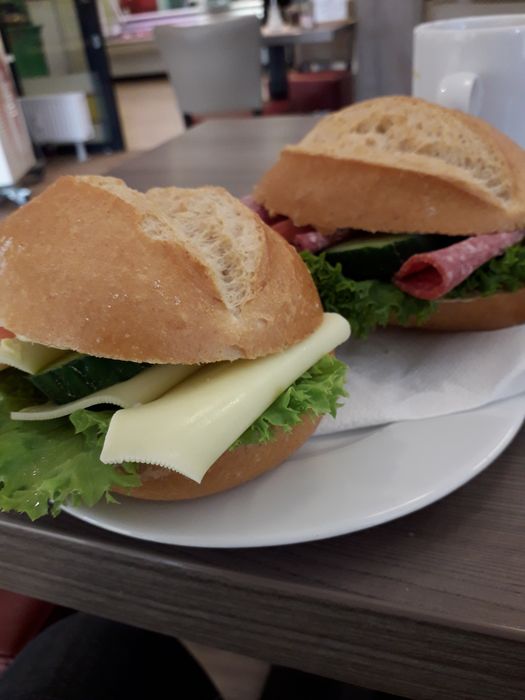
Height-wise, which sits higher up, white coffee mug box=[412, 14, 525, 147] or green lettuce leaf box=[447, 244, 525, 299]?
white coffee mug box=[412, 14, 525, 147]

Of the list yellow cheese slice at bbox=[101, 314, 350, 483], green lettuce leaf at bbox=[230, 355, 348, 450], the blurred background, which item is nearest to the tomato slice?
yellow cheese slice at bbox=[101, 314, 350, 483]

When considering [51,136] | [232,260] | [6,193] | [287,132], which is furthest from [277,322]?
[51,136]

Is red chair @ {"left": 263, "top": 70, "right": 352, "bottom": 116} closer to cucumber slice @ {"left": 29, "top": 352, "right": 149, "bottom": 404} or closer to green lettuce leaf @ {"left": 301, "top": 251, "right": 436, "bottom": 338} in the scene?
green lettuce leaf @ {"left": 301, "top": 251, "right": 436, "bottom": 338}

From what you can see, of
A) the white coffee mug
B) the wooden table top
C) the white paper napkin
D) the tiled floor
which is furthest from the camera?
the tiled floor

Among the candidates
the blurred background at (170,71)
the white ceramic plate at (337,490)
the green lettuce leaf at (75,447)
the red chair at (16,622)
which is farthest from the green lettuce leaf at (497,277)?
the blurred background at (170,71)

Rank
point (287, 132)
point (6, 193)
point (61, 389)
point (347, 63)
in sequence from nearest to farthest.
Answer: point (61, 389), point (287, 132), point (6, 193), point (347, 63)

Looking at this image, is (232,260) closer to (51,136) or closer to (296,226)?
(296,226)
